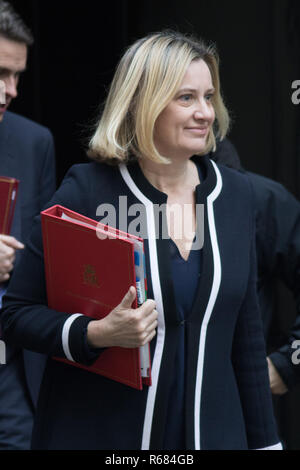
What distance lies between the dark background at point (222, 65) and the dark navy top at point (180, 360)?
1466mm

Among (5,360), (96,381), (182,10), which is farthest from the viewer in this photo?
(182,10)

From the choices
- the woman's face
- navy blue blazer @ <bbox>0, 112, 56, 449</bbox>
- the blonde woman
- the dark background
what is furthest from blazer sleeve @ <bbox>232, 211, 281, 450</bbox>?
the dark background

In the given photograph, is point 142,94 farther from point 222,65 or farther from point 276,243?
point 222,65

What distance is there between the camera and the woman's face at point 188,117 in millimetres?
2566

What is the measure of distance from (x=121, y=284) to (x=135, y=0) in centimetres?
245

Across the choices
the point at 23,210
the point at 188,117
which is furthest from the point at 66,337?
the point at 23,210

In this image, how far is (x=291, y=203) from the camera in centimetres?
340

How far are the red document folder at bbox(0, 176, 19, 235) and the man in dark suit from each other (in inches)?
10.2

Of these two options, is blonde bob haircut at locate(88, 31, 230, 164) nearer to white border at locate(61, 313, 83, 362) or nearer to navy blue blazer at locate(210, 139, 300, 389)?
white border at locate(61, 313, 83, 362)

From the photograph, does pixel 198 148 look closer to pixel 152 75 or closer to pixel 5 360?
pixel 152 75

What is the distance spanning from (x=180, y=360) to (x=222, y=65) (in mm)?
2047

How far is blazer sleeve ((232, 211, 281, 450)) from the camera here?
2701 mm
